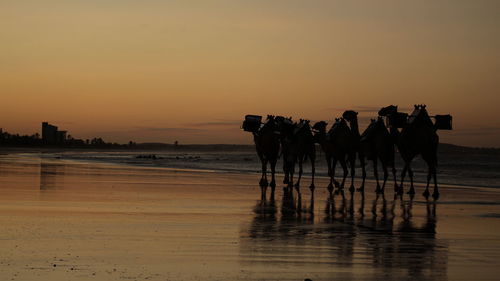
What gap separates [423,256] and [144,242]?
141 inches

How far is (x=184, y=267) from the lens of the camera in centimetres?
970

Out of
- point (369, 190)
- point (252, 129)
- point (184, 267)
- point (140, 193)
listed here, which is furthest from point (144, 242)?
point (252, 129)

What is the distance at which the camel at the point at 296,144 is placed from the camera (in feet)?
94.1

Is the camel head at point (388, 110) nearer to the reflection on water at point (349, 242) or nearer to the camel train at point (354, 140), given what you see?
the camel train at point (354, 140)

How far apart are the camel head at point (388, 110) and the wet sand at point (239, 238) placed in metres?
6.34

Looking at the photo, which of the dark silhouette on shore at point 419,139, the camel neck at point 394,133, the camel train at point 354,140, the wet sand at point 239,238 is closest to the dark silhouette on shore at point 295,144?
the camel train at point 354,140

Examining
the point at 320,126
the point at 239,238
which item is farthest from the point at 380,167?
the point at 239,238

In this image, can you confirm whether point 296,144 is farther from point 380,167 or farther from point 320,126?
point 380,167

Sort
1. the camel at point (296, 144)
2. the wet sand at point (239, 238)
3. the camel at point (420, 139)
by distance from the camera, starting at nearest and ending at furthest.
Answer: the wet sand at point (239, 238)
the camel at point (420, 139)
the camel at point (296, 144)

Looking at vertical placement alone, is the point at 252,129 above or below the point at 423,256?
above

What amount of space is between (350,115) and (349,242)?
53.7 feet

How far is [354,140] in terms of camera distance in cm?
2741

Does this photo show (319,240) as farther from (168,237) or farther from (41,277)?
(41,277)

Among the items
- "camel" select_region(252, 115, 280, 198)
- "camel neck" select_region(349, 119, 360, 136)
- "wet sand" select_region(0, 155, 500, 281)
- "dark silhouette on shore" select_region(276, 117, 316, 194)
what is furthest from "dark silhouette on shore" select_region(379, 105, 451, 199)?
"camel" select_region(252, 115, 280, 198)
